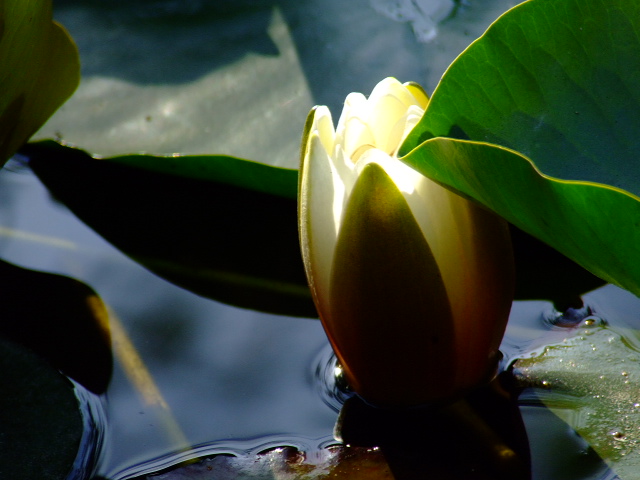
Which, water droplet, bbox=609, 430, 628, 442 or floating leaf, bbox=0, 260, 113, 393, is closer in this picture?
water droplet, bbox=609, 430, 628, 442

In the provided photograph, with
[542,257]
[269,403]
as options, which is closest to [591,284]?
[542,257]

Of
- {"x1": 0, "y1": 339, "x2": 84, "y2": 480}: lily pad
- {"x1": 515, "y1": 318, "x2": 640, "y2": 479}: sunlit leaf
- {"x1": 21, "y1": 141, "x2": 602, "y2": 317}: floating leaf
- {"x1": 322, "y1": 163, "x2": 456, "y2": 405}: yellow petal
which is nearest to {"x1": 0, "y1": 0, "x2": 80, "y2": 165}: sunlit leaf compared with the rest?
{"x1": 21, "y1": 141, "x2": 602, "y2": 317}: floating leaf

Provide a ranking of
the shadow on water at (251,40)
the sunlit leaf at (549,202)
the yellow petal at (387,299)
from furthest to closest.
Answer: the shadow on water at (251,40) → the yellow petal at (387,299) → the sunlit leaf at (549,202)

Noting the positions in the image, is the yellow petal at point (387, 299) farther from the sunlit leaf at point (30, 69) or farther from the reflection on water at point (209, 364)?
the sunlit leaf at point (30, 69)

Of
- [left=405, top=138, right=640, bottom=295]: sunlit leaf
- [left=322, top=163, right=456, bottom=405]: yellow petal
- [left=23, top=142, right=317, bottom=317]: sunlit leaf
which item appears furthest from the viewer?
[left=23, top=142, right=317, bottom=317]: sunlit leaf

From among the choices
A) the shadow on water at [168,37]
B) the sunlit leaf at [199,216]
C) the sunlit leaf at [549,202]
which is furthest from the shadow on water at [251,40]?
the sunlit leaf at [549,202]

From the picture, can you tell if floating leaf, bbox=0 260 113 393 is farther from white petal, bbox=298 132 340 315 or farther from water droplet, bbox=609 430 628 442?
water droplet, bbox=609 430 628 442
